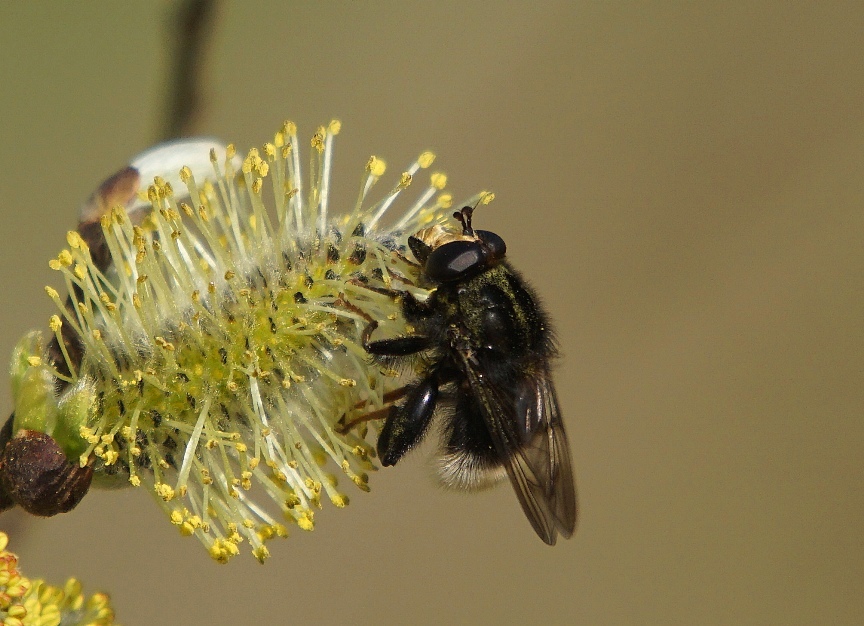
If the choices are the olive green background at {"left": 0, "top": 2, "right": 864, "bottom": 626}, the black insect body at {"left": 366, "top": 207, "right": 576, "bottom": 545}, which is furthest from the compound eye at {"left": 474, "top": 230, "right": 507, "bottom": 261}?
the olive green background at {"left": 0, "top": 2, "right": 864, "bottom": 626}

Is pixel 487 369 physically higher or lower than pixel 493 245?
lower

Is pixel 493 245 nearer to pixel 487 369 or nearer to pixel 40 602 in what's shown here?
pixel 487 369

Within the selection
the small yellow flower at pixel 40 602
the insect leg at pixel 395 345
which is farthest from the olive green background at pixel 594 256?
the insect leg at pixel 395 345

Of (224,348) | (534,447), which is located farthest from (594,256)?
(224,348)

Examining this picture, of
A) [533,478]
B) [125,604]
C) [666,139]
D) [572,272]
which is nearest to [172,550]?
[125,604]

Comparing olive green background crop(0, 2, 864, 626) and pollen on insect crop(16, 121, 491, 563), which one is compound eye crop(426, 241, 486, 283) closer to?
pollen on insect crop(16, 121, 491, 563)

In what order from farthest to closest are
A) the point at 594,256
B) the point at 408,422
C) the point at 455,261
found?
1. the point at 594,256
2. the point at 408,422
3. the point at 455,261
